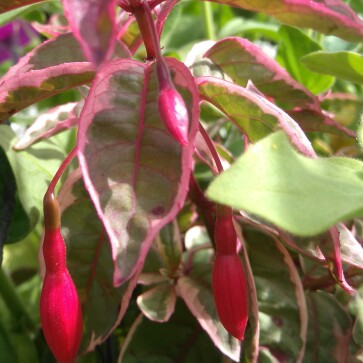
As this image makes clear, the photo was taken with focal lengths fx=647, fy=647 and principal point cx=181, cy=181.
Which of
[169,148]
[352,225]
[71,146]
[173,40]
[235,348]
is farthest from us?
[173,40]

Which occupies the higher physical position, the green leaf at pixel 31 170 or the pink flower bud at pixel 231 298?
the pink flower bud at pixel 231 298

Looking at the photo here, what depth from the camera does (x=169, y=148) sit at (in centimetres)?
44

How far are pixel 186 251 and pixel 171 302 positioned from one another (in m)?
0.14

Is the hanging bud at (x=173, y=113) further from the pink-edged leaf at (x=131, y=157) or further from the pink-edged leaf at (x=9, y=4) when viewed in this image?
the pink-edged leaf at (x=9, y=4)

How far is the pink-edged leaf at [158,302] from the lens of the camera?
581mm

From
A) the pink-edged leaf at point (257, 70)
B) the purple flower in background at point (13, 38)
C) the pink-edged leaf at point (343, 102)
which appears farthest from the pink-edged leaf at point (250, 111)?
the purple flower in background at point (13, 38)

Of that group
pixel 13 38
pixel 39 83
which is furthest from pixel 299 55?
pixel 13 38

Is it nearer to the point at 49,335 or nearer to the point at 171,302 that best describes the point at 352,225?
the point at 171,302

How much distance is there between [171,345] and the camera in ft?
2.02

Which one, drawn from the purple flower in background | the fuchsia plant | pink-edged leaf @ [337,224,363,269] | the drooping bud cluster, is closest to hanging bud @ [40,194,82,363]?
the fuchsia plant

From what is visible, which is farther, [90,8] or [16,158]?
[16,158]

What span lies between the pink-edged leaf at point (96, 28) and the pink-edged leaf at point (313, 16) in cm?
18

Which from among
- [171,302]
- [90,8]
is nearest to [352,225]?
[171,302]

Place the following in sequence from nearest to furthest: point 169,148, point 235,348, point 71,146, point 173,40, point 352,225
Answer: point 169,148 → point 235,348 → point 352,225 → point 71,146 → point 173,40
